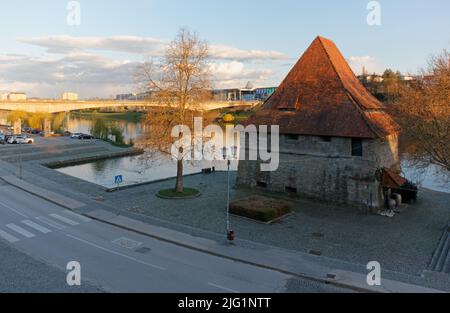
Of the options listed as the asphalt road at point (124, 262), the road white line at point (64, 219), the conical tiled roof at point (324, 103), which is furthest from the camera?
the conical tiled roof at point (324, 103)

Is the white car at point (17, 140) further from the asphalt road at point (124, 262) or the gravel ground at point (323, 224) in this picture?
the asphalt road at point (124, 262)

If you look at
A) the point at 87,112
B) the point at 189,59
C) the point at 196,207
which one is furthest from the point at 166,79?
the point at 87,112

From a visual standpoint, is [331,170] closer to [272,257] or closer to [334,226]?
[334,226]

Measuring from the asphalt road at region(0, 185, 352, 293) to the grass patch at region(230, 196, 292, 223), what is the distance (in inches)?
243

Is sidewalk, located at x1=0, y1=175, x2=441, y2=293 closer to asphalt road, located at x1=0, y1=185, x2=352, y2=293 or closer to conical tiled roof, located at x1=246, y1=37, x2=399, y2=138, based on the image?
asphalt road, located at x1=0, y1=185, x2=352, y2=293

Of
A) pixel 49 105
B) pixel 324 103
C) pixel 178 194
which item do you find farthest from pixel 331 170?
pixel 49 105

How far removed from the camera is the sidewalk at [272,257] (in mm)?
14867

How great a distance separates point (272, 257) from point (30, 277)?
34.2 feet

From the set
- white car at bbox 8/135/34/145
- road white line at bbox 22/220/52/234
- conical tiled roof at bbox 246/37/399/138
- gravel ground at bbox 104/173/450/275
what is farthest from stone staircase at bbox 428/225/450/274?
white car at bbox 8/135/34/145

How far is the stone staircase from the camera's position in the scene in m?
17.1

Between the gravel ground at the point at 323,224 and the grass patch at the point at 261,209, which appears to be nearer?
the gravel ground at the point at 323,224

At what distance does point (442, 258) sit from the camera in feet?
59.4

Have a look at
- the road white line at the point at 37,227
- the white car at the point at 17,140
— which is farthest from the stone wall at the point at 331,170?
the white car at the point at 17,140

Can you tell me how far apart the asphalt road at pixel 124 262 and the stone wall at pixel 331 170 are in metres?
12.4
